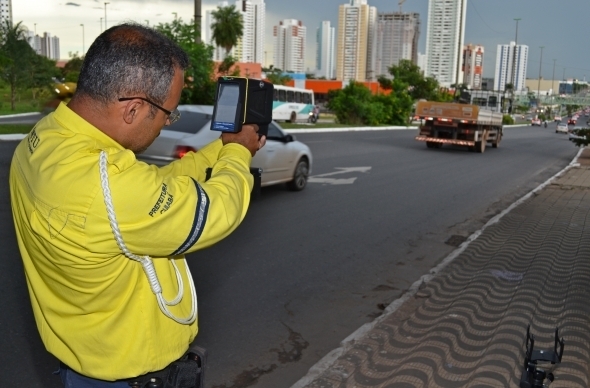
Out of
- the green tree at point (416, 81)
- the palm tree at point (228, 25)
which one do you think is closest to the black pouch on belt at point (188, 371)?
the green tree at point (416, 81)

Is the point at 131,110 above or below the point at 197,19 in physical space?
below

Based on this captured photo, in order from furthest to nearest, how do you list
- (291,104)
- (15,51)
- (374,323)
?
(291,104) < (15,51) < (374,323)

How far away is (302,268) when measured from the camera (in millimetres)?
7105

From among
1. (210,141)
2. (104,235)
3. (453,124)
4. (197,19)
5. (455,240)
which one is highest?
(197,19)

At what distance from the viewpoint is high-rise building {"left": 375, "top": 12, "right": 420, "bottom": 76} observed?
11719cm

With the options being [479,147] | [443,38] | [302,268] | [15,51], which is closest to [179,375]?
[302,268]

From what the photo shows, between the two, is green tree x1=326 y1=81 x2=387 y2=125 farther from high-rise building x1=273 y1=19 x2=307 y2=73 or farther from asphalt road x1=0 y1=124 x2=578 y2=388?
high-rise building x1=273 y1=19 x2=307 y2=73

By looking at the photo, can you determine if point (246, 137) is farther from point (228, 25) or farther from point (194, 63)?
point (228, 25)

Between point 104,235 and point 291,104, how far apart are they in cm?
4379

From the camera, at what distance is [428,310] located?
5590 millimetres

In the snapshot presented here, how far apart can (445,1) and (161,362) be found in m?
93.1

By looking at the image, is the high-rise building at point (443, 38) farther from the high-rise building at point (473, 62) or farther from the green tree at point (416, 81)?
the green tree at point (416, 81)

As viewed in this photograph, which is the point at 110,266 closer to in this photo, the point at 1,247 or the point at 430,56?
the point at 1,247

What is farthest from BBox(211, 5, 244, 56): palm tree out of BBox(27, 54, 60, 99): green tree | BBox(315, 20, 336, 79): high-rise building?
BBox(315, 20, 336, 79): high-rise building
